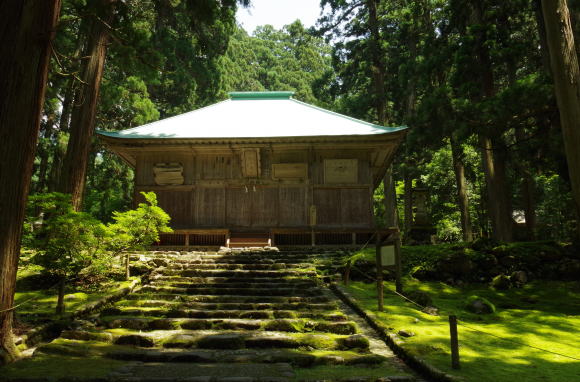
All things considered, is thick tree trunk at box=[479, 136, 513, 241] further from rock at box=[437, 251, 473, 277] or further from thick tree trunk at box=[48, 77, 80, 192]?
thick tree trunk at box=[48, 77, 80, 192]

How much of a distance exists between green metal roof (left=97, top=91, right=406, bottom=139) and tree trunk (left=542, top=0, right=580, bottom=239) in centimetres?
566

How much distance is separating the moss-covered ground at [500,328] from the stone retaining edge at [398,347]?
3.8 inches

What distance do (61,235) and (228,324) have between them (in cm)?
314

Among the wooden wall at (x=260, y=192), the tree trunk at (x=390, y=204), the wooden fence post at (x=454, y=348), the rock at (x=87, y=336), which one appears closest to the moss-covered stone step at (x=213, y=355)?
the rock at (x=87, y=336)

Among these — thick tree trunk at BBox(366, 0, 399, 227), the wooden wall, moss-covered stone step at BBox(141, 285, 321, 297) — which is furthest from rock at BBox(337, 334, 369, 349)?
thick tree trunk at BBox(366, 0, 399, 227)

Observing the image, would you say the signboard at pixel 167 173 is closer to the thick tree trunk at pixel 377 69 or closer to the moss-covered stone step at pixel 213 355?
the moss-covered stone step at pixel 213 355

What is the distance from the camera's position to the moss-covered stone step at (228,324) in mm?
5496

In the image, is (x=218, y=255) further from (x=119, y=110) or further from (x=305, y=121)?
(x=119, y=110)

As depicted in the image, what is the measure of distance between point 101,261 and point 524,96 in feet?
30.9

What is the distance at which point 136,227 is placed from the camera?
7.84 metres

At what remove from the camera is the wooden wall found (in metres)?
13.2

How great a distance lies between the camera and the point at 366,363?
4.34 meters

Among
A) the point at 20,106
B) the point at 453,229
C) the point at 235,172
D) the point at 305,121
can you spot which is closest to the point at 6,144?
the point at 20,106

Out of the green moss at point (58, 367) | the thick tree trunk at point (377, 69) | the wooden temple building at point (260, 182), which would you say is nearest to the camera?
the green moss at point (58, 367)
